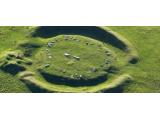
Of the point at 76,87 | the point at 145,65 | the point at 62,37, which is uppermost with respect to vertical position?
the point at 62,37

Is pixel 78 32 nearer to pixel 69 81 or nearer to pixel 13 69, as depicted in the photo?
pixel 69 81

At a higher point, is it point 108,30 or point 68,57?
point 108,30

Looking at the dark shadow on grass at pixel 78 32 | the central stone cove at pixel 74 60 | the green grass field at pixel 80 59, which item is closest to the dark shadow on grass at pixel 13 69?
the green grass field at pixel 80 59

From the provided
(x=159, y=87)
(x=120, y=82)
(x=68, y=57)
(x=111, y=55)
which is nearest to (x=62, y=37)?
(x=68, y=57)

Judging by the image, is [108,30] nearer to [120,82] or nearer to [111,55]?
[111,55]

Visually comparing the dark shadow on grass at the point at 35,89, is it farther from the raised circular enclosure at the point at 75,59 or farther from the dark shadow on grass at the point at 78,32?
the dark shadow on grass at the point at 78,32

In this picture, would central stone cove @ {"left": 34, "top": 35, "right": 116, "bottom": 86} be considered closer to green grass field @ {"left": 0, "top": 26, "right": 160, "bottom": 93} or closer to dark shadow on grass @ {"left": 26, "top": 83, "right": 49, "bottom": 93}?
green grass field @ {"left": 0, "top": 26, "right": 160, "bottom": 93}

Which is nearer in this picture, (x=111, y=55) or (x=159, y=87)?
(x=159, y=87)
